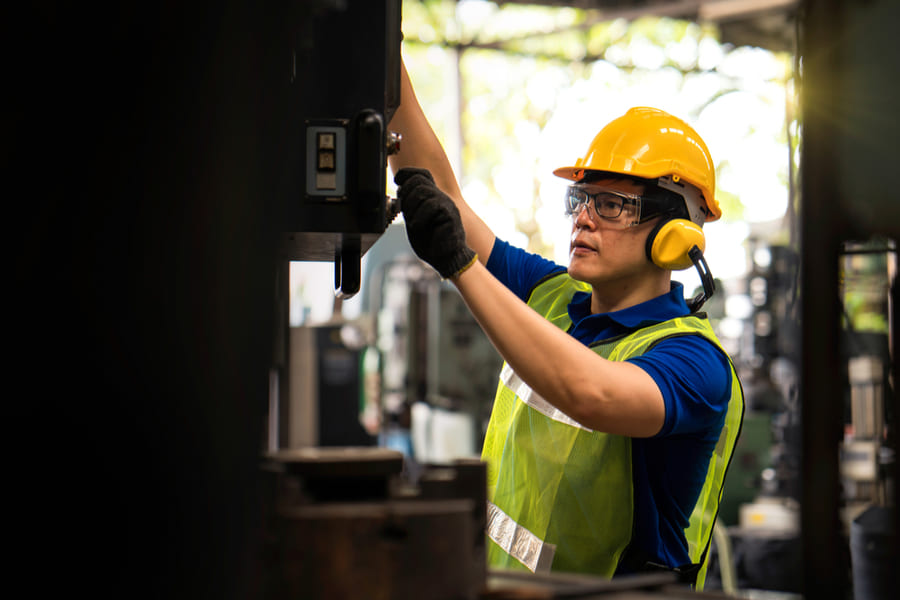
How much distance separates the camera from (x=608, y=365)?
6.02 feet

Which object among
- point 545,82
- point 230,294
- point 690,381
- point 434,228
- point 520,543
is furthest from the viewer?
point 545,82

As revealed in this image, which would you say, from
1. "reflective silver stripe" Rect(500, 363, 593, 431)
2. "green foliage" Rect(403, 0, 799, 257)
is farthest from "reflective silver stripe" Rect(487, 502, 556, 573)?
"green foliage" Rect(403, 0, 799, 257)

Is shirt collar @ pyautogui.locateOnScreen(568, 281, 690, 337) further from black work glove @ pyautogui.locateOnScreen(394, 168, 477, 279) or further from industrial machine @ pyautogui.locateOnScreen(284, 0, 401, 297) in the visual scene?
industrial machine @ pyautogui.locateOnScreen(284, 0, 401, 297)

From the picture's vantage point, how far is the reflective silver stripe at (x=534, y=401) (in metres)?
2.23

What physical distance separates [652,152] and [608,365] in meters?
0.83

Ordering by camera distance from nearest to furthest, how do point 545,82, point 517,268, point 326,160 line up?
point 326,160
point 517,268
point 545,82

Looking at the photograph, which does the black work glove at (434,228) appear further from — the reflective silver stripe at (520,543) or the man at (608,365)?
the reflective silver stripe at (520,543)

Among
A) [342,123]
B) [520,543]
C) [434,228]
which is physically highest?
[342,123]

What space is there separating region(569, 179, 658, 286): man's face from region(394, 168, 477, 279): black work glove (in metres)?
0.70

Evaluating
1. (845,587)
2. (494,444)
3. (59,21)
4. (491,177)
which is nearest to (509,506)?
(494,444)

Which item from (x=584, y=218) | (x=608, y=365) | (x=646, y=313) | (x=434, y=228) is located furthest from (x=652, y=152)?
(x=434, y=228)

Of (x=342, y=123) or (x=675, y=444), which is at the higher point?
(x=342, y=123)

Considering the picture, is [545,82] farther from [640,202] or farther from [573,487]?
[573,487]

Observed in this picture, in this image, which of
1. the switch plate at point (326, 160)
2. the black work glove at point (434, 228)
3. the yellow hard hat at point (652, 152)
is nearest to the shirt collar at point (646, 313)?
the yellow hard hat at point (652, 152)
